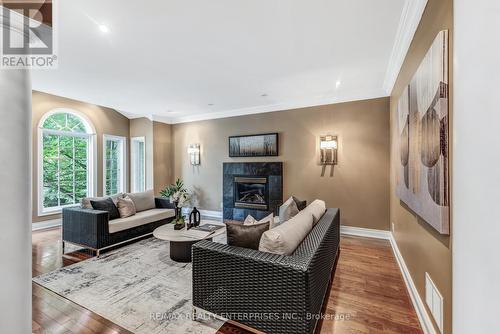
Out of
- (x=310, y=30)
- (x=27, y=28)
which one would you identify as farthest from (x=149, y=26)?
(x=310, y=30)

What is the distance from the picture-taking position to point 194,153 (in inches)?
244

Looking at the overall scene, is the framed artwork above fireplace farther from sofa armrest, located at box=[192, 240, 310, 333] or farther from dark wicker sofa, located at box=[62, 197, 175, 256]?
sofa armrest, located at box=[192, 240, 310, 333]

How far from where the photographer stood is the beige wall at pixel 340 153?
4.12m

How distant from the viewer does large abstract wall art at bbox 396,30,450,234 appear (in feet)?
4.45

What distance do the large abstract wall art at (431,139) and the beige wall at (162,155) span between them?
5823 millimetres

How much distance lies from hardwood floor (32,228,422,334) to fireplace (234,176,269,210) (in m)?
2.30

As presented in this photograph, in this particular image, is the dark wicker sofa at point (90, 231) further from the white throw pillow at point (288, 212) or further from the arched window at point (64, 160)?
the white throw pillow at point (288, 212)

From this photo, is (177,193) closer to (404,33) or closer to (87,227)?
(87,227)

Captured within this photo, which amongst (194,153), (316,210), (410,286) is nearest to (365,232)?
(410,286)

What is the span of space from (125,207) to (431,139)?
4.18 meters

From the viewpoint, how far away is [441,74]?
138 cm

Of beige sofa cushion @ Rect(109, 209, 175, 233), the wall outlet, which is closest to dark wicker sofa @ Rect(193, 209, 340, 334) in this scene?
the wall outlet

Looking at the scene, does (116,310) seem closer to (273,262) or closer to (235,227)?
(235,227)

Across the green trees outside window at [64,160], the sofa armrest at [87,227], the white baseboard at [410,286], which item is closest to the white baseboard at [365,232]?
the white baseboard at [410,286]
